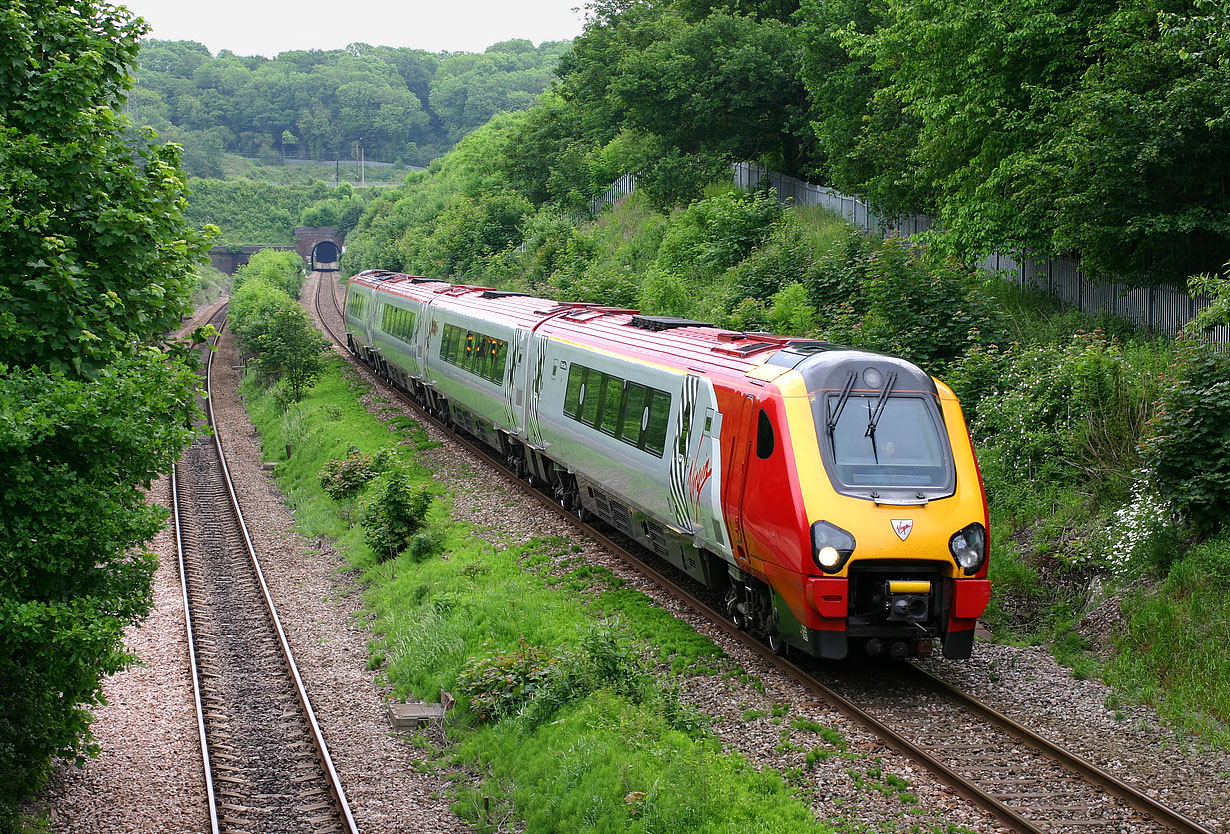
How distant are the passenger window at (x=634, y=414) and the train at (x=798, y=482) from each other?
0.03 meters

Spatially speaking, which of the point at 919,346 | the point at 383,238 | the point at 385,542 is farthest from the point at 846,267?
the point at 383,238

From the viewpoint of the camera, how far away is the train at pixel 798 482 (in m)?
9.88

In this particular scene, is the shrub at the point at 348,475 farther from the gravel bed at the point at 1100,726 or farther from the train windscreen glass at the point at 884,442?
the gravel bed at the point at 1100,726

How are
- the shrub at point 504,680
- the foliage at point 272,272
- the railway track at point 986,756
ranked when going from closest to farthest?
the railway track at point 986,756
the shrub at point 504,680
the foliage at point 272,272

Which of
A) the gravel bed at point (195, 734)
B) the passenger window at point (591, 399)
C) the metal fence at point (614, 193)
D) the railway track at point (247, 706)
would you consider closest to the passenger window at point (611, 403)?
the passenger window at point (591, 399)

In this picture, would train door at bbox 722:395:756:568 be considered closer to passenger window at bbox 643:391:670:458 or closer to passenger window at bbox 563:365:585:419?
passenger window at bbox 643:391:670:458

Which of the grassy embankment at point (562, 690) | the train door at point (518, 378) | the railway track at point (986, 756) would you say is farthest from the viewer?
the train door at point (518, 378)

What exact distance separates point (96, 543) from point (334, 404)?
878 inches

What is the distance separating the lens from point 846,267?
21.7m

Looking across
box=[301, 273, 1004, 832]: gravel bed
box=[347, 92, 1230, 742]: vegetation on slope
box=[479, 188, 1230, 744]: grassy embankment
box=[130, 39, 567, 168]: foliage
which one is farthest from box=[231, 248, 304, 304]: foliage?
box=[130, 39, 567, 168]: foliage

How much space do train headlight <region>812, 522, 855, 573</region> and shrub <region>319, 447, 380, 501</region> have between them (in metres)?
12.6

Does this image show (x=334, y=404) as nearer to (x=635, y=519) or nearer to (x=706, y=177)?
(x=706, y=177)

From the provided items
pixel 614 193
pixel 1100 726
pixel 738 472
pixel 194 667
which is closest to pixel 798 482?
pixel 738 472

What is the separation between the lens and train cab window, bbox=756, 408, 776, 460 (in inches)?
412
